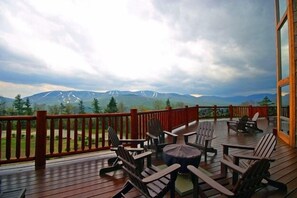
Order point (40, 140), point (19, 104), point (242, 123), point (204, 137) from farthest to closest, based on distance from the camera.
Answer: point (19, 104)
point (242, 123)
point (204, 137)
point (40, 140)

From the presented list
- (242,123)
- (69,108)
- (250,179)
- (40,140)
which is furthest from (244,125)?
(69,108)

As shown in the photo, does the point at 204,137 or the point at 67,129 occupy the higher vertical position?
the point at 67,129

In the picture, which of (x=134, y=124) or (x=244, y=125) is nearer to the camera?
(x=134, y=124)

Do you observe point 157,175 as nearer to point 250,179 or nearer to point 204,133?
point 250,179

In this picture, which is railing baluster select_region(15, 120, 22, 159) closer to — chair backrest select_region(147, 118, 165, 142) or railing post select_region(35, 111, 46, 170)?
railing post select_region(35, 111, 46, 170)

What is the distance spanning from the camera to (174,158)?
287 centimetres

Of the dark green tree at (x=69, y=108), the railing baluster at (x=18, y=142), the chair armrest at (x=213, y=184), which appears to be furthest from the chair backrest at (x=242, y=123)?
the dark green tree at (x=69, y=108)

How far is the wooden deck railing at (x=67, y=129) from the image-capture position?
3.44 meters

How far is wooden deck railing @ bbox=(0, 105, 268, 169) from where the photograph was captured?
11.3ft

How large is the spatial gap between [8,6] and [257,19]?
12.5m

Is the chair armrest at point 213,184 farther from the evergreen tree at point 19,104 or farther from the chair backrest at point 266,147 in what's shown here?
the evergreen tree at point 19,104

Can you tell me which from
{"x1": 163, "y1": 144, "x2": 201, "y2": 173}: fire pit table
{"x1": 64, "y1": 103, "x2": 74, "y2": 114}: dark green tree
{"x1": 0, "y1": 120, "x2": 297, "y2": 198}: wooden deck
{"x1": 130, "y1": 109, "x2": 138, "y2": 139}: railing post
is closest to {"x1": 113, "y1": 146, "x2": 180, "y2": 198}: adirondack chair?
{"x1": 0, "y1": 120, "x2": 297, "y2": 198}: wooden deck

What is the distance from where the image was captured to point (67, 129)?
393cm

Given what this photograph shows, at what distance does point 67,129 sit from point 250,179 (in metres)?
3.65
